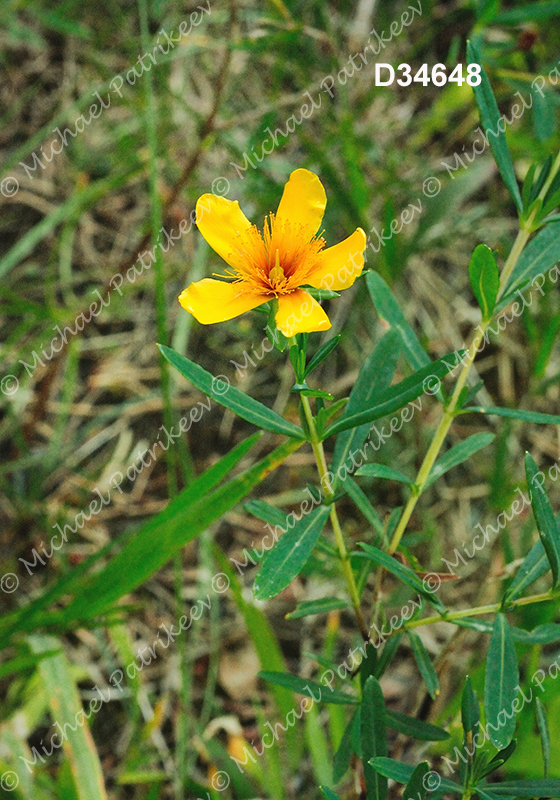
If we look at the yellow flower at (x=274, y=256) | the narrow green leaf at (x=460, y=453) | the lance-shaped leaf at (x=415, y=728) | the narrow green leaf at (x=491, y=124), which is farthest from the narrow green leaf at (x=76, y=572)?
the narrow green leaf at (x=491, y=124)

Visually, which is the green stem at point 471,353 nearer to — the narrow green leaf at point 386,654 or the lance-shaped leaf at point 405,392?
the lance-shaped leaf at point 405,392

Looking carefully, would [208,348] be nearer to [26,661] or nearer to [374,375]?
[26,661]

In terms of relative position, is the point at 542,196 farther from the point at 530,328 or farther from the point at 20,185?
the point at 20,185

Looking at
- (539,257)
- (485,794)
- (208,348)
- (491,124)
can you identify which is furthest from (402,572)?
(208,348)

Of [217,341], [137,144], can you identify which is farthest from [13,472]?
[137,144]

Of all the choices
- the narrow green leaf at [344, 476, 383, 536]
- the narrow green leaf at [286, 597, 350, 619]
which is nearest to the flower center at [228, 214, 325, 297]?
the narrow green leaf at [344, 476, 383, 536]
